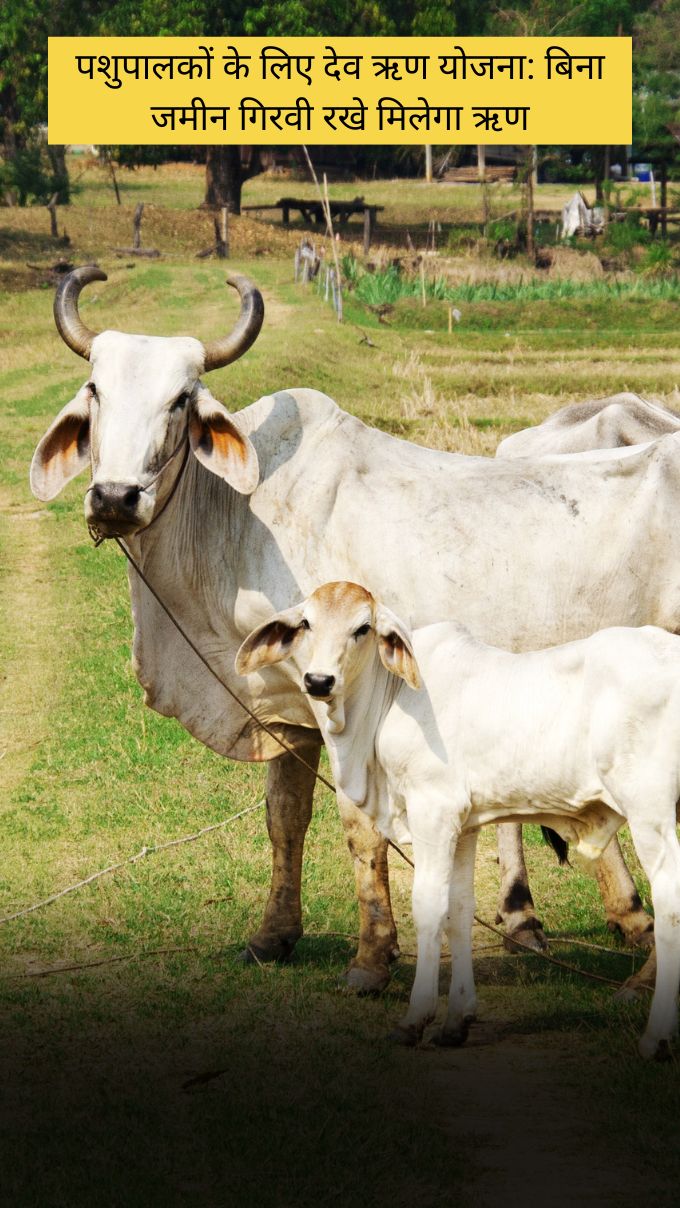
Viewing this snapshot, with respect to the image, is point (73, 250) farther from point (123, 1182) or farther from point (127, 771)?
point (123, 1182)

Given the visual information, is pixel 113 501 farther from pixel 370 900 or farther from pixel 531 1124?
pixel 531 1124

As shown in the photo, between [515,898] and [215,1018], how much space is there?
5.22 ft

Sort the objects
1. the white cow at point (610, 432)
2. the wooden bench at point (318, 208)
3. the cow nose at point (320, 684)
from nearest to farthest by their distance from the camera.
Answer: the cow nose at point (320, 684), the white cow at point (610, 432), the wooden bench at point (318, 208)

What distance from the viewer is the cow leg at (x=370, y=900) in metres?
5.15

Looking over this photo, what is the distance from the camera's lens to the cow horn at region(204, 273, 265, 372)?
213 inches

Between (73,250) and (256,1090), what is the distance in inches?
1293

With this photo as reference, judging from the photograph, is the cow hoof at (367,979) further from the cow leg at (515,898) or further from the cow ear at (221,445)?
the cow ear at (221,445)

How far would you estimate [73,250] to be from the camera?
116 ft

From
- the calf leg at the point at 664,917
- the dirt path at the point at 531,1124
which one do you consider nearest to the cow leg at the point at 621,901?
the dirt path at the point at 531,1124

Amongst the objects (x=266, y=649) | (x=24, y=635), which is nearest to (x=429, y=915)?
(x=266, y=649)

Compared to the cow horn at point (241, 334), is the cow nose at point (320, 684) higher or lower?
lower

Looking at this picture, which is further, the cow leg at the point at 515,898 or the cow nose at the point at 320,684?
the cow leg at the point at 515,898

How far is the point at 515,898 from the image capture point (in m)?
6.11

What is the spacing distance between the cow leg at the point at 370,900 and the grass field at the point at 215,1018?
4.8 inches
